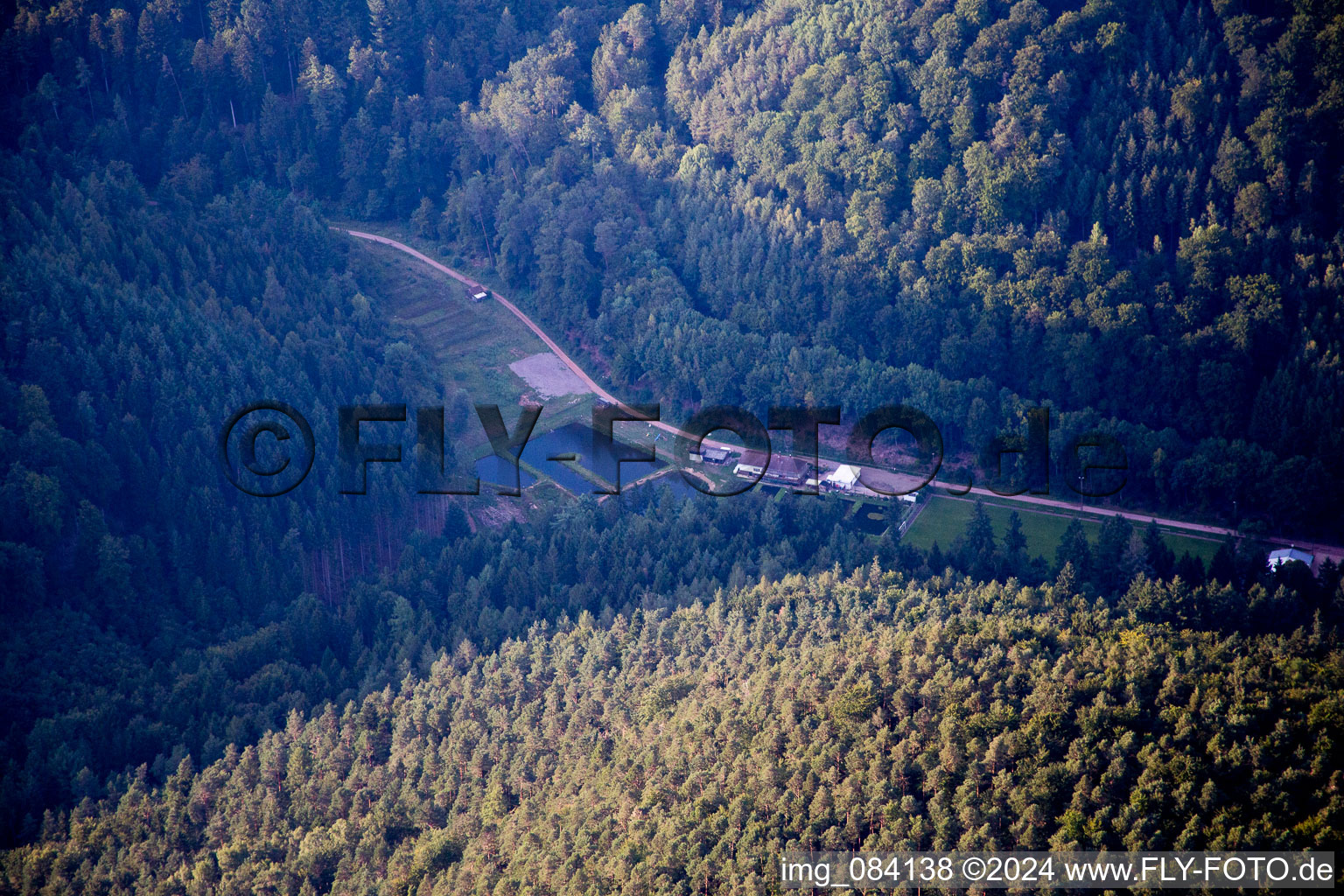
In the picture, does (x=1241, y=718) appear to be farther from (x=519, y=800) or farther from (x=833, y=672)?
(x=519, y=800)

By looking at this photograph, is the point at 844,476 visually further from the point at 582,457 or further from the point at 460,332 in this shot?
the point at 460,332

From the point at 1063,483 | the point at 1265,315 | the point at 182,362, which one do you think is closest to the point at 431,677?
the point at 182,362

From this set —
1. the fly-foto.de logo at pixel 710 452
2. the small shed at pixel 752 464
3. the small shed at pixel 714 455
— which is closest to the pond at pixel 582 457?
the fly-foto.de logo at pixel 710 452

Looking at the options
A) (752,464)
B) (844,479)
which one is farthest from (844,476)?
(752,464)

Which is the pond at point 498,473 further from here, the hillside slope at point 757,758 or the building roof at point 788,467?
the hillside slope at point 757,758

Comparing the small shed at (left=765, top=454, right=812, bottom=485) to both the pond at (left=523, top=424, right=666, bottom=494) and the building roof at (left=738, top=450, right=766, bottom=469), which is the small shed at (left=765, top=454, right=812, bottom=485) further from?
the pond at (left=523, top=424, right=666, bottom=494)

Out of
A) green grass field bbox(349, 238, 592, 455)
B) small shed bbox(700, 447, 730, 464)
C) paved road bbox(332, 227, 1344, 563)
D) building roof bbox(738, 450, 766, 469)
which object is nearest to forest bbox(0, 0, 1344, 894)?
paved road bbox(332, 227, 1344, 563)
